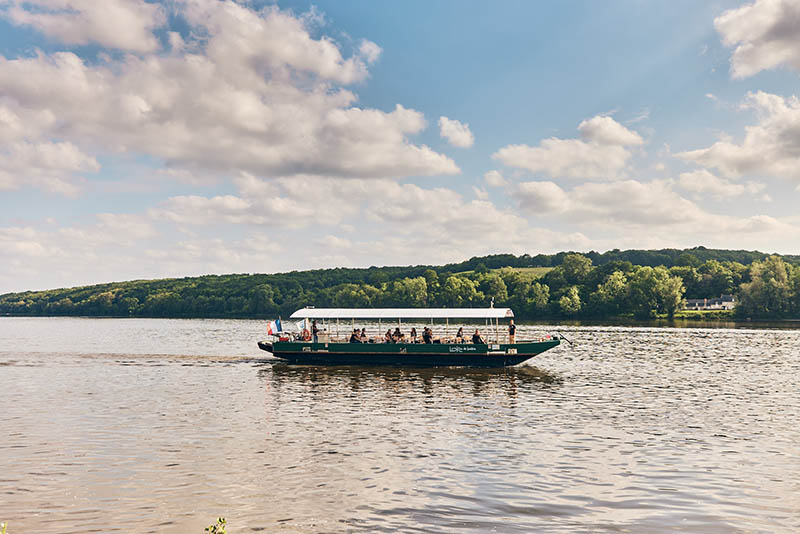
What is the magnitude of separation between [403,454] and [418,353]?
30.6 metres

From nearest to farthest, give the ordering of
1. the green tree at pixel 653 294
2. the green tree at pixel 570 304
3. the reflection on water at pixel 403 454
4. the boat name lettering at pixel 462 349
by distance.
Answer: the reflection on water at pixel 403 454 < the boat name lettering at pixel 462 349 < the green tree at pixel 653 294 < the green tree at pixel 570 304

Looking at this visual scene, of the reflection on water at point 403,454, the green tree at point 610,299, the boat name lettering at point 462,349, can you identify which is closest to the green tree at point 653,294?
the green tree at point 610,299

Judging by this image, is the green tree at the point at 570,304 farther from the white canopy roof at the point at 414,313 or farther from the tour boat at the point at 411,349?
the white canopy roof at the point at 414,313

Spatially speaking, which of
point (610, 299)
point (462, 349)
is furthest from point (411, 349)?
point (610, 299)

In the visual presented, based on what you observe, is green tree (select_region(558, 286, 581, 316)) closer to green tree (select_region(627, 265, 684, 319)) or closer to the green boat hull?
green tree (select_region(627, 265, 684, 319))

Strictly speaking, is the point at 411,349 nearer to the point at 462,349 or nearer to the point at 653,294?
the point at 462,349

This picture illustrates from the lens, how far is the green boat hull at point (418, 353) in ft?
170

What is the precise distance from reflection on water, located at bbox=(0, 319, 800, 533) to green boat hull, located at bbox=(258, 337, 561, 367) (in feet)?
19.3

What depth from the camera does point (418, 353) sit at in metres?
53.0

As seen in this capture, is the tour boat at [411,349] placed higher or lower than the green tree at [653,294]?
lower

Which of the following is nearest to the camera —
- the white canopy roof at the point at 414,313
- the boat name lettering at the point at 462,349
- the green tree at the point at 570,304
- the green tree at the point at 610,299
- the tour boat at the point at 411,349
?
the white canopy roof at the point at 414,313

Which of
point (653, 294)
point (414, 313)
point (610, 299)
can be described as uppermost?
point (653, 294)

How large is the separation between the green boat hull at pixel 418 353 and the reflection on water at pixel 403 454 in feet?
19.3

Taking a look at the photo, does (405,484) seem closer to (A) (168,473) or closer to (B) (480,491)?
(B) (480,491)
